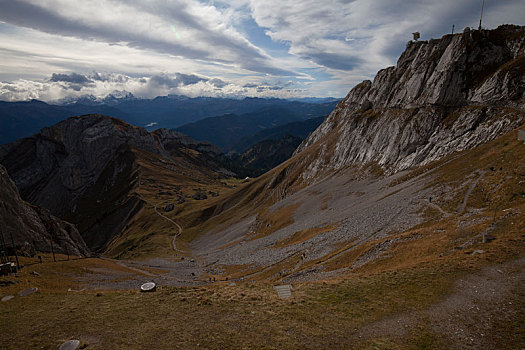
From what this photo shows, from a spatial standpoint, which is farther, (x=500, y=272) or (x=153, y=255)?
(x=153, y=255)

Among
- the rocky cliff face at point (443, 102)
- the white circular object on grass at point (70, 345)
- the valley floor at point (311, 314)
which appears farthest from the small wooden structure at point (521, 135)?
the white circular object on grass at point (70, 345)

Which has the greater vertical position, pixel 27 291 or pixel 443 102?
pixel 443 102

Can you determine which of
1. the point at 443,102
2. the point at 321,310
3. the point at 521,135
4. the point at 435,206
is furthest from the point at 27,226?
the point at 443,102

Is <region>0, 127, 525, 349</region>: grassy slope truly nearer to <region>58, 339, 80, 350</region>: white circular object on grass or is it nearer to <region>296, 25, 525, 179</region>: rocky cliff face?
<region>58, 339, 80, 350</region>: white circular object on grass

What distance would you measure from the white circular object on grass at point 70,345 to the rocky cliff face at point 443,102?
A: 82338mm

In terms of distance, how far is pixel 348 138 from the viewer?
390 ft

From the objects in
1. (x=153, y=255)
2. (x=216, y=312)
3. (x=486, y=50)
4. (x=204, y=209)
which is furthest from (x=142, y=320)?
(x=204, y=209)

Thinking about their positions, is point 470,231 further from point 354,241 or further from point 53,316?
point 53,316

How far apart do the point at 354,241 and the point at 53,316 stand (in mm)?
43413

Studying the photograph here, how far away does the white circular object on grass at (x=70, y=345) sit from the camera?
18.3 metres

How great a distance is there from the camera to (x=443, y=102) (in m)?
83.3

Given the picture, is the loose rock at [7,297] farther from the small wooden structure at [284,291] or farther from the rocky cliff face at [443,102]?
the rocky cliff face at [443,102]

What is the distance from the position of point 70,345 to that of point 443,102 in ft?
339

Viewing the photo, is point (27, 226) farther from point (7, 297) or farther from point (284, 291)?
point (284, 291)
